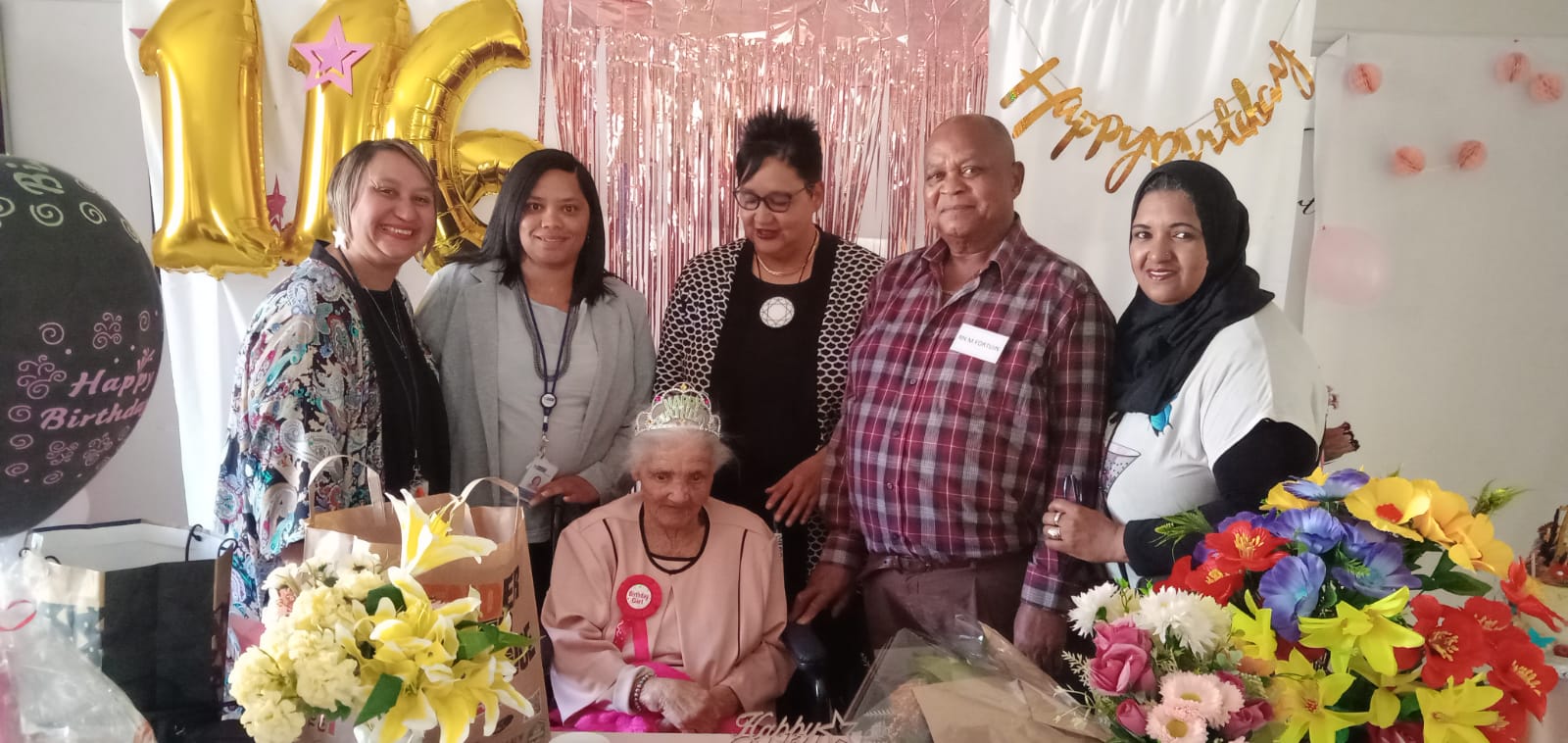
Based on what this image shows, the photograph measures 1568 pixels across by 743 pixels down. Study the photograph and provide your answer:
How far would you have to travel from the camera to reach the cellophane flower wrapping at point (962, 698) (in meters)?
1.02

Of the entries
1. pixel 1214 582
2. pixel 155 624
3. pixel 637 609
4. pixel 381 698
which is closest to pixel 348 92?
pixel 637 609

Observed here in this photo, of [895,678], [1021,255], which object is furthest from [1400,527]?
[1021,255]

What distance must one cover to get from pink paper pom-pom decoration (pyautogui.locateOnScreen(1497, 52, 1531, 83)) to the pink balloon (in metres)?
0.64

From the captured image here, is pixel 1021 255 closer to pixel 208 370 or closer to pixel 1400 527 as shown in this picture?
pixel 1400 527

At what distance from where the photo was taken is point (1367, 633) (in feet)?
3.10

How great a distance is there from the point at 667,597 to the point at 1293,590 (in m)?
1.34

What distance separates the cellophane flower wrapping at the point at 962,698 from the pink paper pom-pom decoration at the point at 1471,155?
2638 millimetres

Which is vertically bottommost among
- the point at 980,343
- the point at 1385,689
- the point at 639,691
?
the point at 639,691

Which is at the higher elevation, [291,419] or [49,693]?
[291,419]

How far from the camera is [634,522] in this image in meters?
2.04

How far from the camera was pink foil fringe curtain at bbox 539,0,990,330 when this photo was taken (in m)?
2.57

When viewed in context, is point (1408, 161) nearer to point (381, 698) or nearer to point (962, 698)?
point (962, 698)

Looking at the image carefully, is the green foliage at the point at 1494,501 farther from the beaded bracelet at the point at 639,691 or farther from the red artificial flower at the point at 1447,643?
the beaded bracelet at the point at 639,691

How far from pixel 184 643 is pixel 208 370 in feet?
6.15
